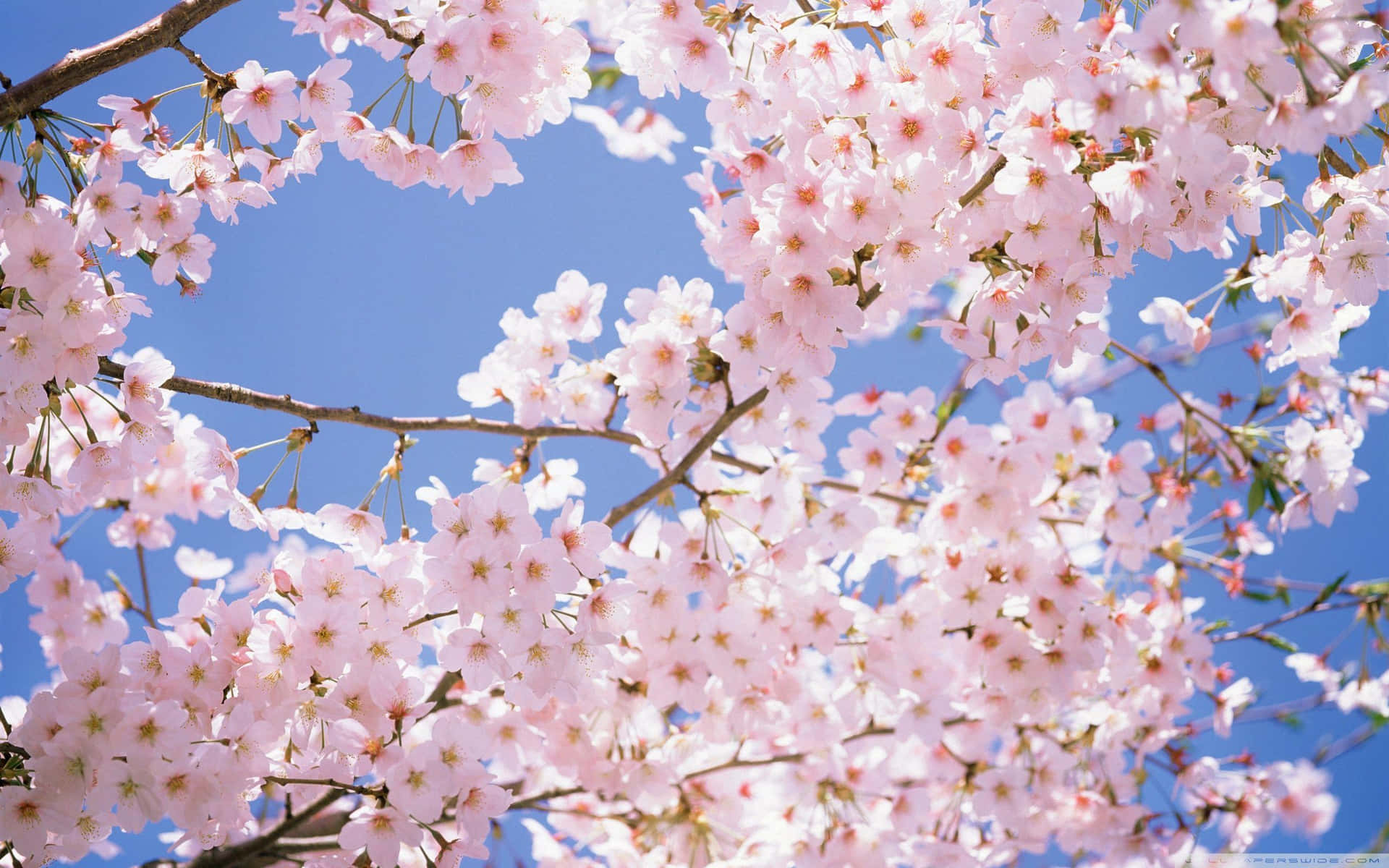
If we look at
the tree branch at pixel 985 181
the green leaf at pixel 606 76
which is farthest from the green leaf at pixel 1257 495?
the green leaf at pixel 606 76

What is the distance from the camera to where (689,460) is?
202 cm

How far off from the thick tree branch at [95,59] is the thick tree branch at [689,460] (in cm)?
118

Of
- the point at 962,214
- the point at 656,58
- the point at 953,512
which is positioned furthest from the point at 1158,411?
the point at 656,58

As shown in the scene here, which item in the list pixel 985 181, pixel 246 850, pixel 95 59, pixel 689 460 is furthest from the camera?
pixel 246 850

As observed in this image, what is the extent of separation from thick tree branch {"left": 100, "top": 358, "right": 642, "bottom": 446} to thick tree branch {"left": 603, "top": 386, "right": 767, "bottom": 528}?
21cm

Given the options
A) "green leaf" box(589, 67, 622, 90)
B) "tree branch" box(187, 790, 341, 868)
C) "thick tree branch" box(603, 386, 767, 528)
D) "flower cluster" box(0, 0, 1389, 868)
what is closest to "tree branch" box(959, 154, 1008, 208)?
"flower cluster" box(0, 0, 1389, 868)

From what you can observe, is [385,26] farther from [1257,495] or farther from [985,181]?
[1257,495]

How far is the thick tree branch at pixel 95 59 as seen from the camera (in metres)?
1.44

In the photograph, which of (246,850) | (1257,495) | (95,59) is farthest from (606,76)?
(246,850)

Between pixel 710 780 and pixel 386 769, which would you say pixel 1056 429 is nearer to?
pixel 710 780

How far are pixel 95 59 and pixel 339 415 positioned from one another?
0.69m

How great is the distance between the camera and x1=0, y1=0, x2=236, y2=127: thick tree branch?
1438 mm

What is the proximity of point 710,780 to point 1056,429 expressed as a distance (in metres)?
1.48

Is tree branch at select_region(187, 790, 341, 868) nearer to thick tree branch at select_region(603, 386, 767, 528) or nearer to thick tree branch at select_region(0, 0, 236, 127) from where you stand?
thick tree branch at select_region(603, 386, 767, 528)
